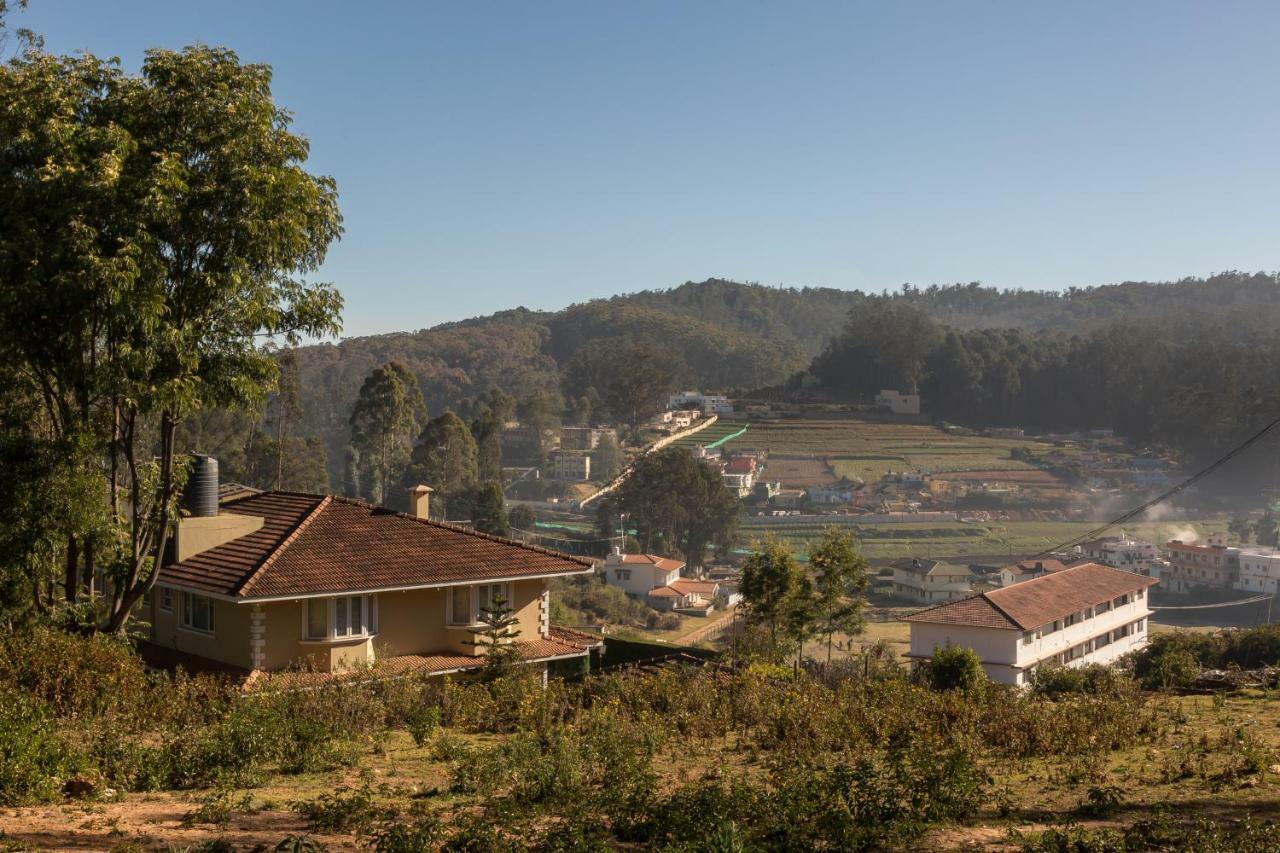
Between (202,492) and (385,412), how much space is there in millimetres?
38386

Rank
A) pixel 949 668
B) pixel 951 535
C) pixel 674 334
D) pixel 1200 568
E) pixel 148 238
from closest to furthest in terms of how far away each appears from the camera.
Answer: pixel 148 238 → pixel 949 668 → pixel 1200 568 → pixel 951 535 → pixel 674 334

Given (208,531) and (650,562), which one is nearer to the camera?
(208,531)

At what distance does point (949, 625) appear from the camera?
28469 mm

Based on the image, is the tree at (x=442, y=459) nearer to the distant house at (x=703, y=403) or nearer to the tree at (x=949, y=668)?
the tree at (x=949, y=668)

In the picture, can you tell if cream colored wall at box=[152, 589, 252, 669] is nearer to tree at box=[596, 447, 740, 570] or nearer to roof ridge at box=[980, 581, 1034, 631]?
roof ridge at box=[980, 581, 1034, 631]

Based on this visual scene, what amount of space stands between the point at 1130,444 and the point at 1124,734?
96.1 meters

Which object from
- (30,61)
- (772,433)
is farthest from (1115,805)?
(772,433)

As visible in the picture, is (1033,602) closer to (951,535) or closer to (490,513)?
(490,513)

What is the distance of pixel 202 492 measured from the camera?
53.3ft

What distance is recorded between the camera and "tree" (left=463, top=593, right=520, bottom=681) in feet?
45.7

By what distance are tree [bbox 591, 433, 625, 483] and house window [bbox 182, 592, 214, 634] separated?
72.6 metres

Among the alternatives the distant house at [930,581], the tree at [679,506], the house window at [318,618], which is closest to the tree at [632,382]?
the tree at [679,506]

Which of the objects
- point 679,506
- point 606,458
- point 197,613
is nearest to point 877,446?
point 606,458

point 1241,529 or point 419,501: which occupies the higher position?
point 419,501
